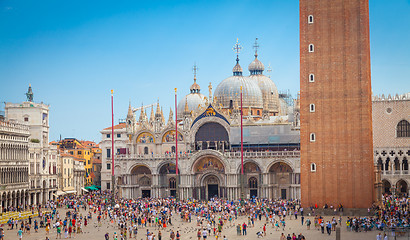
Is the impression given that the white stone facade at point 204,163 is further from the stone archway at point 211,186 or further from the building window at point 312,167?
the building window at point 312,167

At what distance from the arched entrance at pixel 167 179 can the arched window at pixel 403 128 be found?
30.7m

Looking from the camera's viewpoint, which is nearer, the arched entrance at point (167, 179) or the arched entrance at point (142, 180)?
the arched entrance at point (167, 179)

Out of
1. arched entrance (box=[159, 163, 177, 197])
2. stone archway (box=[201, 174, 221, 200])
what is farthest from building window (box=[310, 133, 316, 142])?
arched entrance (box=[159, 163, 177, 197])

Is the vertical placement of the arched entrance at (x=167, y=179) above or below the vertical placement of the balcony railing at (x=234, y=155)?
below

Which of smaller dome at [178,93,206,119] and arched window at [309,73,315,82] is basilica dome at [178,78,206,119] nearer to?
smaller dome at [178,93,206,119]

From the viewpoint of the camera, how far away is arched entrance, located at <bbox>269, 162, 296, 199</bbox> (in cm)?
9150

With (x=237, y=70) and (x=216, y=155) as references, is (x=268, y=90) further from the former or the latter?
(x=216, y=155)

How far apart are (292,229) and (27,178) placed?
42258 millimetres

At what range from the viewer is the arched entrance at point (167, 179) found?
98562 millimetres

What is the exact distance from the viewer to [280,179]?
9206 centimetres

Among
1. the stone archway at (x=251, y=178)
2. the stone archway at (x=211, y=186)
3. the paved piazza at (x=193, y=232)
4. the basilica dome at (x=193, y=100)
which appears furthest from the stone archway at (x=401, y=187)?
the basilica dome at (x=193, y=100)

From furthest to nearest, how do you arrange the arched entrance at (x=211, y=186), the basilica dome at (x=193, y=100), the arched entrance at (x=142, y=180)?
1. the basilica dome at (x=193, y=100)
2. the arched entrance at (x=142, y=180)
3. the arched entrance at (x=211, y=186)

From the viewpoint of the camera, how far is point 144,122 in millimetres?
102688

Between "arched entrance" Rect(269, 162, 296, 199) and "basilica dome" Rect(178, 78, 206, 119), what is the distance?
27.2 m
